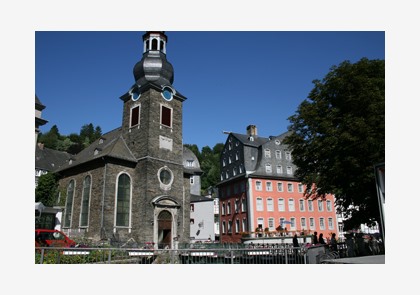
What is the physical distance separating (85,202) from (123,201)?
2.90m

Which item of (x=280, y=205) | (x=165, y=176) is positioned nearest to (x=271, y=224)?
(x=280, y=205)

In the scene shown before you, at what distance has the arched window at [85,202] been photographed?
22541 mm

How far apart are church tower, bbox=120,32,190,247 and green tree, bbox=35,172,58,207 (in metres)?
6.82

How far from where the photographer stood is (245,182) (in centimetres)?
3606

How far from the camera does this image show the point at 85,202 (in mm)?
23047

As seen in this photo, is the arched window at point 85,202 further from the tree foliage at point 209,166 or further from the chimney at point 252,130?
the tree foliage at point 209,166

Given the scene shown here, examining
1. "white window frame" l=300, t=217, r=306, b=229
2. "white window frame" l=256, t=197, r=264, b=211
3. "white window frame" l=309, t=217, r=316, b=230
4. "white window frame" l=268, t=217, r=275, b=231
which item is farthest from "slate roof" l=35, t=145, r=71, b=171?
"white window frame" l=309, t=217, r=316, b=230

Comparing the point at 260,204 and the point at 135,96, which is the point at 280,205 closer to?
the point at 260,204

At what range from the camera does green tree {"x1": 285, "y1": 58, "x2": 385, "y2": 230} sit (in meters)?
14.5

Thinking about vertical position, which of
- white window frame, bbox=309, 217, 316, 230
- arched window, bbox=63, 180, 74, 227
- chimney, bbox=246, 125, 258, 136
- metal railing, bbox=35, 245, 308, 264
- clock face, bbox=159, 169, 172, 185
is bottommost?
metal railing, bbox=35, 245, 308, 264

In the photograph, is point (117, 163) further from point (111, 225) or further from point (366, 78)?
point (366, 78)

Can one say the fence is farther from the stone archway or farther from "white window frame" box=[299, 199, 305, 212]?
"white window frame" box=[299, 199, 305, 212]

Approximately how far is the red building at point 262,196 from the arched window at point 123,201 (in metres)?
15.2

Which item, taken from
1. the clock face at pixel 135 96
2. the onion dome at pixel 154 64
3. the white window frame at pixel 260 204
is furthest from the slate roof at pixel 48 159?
the white window frame at pixel 260 204
